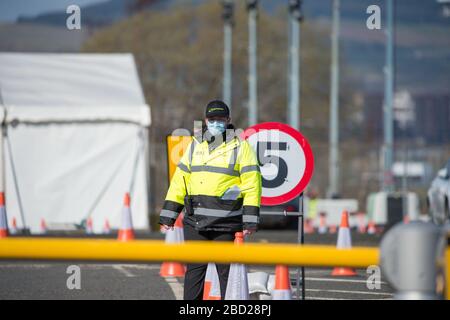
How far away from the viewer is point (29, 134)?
22719 millimetres

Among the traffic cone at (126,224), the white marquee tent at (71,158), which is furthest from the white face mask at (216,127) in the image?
the white marquee tent at (71,158)

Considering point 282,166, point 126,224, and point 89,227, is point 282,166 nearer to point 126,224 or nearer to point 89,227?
point 126,224

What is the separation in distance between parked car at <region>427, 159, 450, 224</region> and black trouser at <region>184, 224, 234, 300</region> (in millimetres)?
11127

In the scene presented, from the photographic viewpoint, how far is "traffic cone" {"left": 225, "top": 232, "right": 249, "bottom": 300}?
28.5 ft

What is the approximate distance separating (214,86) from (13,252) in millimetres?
66437

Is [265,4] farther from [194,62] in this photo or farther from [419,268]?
[419,268]

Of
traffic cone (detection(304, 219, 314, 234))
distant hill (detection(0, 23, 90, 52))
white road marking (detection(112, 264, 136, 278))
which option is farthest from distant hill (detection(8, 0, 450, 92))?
white road marking (detection(112, 264, 136, 278))

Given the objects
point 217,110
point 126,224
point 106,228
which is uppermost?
point 217,110

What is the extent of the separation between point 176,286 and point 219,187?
12.5 ft

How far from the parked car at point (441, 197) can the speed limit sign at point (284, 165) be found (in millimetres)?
10034

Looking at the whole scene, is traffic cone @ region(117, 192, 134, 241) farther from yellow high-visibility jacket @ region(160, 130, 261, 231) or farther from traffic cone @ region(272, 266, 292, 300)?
traffic cone @ region(272, 266, 292, 300)

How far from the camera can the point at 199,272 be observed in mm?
8680

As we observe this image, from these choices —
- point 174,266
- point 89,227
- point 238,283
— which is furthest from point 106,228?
point 238,283

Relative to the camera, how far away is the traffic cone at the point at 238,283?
28.5 ft
